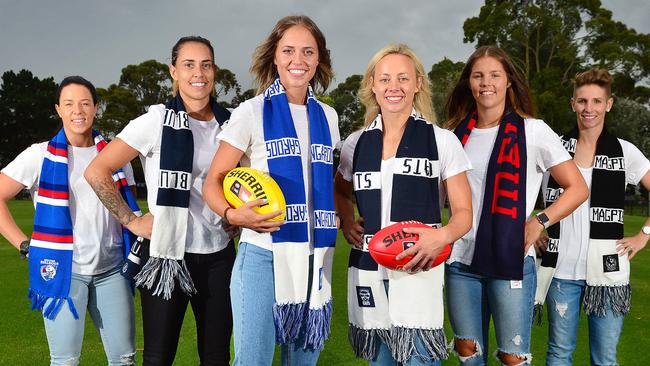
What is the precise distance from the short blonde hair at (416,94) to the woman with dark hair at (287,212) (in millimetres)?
314

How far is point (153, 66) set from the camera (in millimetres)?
56188

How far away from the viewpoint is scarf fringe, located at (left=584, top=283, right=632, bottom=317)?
3984 millimetres

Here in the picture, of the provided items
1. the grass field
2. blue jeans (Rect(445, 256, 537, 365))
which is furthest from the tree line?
blue jeans (Rect(445, 256, 537, 365))

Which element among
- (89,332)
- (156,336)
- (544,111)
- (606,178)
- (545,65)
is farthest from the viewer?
(545,65)

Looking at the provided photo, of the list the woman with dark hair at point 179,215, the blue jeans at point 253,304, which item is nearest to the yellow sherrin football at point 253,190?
the blue jeans at point 253,304

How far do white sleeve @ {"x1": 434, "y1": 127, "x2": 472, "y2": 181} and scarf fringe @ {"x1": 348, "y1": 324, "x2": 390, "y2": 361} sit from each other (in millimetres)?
880

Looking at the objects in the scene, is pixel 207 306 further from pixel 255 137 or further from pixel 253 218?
pixel 255 137

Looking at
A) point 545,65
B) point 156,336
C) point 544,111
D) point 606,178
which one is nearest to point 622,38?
point 545,65

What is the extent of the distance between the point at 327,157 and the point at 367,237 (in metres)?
0.48

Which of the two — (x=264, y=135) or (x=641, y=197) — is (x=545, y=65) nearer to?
(x=641, y=197)

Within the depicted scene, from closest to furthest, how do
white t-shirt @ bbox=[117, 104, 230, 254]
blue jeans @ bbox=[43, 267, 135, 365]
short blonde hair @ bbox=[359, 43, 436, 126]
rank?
short blonde hair @ bbox=[359, 43, 436, 126] → white t-shirt @ bbox=[117, 104, 230, 254] → blue jeans @ bbox=[43, 267, 135, 365]

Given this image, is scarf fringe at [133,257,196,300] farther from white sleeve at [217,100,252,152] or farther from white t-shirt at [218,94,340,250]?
white sleeve at [217,100,252,152]

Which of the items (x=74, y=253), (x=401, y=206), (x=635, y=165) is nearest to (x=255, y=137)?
(x=401, y=206)

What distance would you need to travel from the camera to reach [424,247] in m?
2.77
